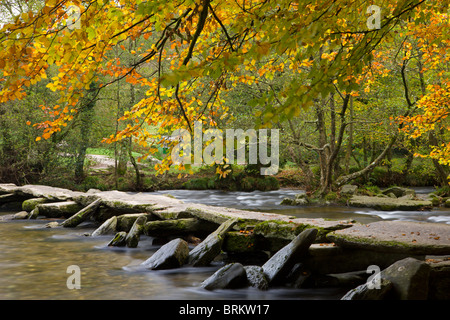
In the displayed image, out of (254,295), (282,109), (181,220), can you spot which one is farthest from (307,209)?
(282,109)

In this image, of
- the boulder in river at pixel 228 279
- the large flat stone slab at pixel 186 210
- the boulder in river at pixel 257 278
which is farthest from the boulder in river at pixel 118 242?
the boulder in river at pixel 257 278

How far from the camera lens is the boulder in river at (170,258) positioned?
286 inches

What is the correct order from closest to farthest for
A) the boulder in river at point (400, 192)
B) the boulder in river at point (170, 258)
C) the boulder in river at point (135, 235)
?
1. the boulder in river at point (170, 258)
2. the boulder in river at point (135, 235)
3. the boulder in river at point (400, 192)

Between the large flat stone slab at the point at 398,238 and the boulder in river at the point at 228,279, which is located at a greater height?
the large flat stone slab at the point at 398,238

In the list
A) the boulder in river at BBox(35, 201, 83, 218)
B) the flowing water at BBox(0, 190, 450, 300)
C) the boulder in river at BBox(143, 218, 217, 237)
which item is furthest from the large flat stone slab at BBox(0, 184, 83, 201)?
the boulder in river at BBox(143, 218, 217, 237)

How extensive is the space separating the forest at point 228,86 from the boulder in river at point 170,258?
5.06ft

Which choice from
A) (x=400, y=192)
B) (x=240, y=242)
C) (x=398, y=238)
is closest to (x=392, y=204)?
(x=400, y=192)

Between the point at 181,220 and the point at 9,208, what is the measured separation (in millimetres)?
11226

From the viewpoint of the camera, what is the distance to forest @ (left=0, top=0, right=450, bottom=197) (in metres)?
3.83

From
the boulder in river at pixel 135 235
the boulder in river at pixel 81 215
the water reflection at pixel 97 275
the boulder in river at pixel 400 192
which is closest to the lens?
the water reflection at pixel 97 275

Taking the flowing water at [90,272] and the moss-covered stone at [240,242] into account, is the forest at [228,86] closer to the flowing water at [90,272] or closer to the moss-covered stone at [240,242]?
the moss-covered stone at [240,242]

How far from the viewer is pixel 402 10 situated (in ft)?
14.3

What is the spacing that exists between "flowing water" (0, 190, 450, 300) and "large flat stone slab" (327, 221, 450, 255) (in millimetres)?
781

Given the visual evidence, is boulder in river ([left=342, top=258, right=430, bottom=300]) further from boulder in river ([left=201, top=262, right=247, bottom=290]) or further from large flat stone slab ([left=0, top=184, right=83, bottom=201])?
large flat stone slab ([left=0, top=184, right=83, bottom=201])
